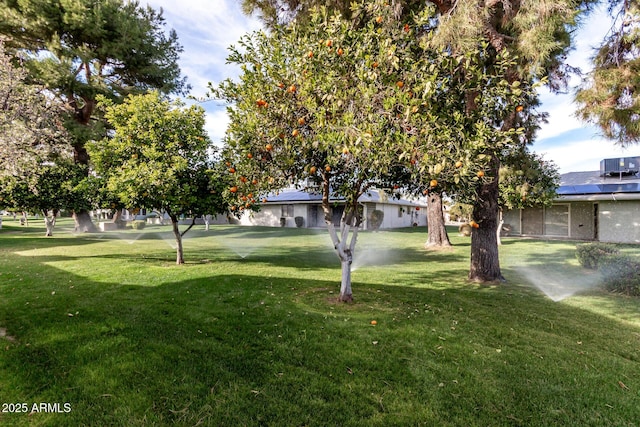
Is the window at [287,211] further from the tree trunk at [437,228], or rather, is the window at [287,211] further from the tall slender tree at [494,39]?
the tall slender tree at [494,39]

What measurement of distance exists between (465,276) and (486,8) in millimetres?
6631

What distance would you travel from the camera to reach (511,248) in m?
16.2

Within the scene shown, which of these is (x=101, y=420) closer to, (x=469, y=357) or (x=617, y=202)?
(x=469, y=357)

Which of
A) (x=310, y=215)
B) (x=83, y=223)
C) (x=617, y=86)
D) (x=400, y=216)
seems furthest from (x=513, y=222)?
(x=83, y=223)

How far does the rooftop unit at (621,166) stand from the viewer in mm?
20969

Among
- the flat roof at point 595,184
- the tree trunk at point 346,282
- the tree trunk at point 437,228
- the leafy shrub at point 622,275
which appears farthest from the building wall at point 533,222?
the tree trunk at point 346,282

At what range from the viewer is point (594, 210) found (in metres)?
20.6

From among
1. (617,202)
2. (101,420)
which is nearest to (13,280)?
(101,420)

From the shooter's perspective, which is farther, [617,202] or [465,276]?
[617,202]

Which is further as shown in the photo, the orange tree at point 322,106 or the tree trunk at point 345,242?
the tree trunk at point 345,242

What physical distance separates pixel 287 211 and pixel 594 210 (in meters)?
24.2

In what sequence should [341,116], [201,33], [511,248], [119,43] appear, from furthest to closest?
1. [119,43]
2. [511,248]
3. [201,33]
4. [341,116]

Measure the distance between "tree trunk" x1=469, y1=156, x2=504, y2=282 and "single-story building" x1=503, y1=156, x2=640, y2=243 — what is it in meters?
15.8

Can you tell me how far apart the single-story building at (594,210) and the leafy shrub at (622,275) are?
1393 centimetres
